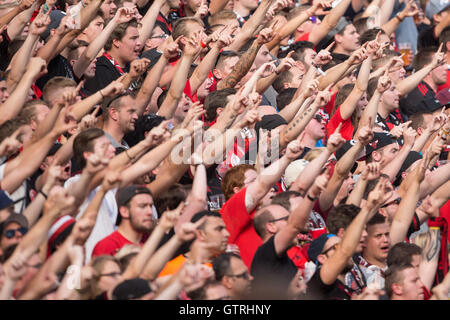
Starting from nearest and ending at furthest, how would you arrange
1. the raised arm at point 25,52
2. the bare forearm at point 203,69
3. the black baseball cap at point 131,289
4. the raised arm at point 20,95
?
the black baseball cap at point 131,289, the raised arm at point 20,95, the raised arm at point 25,52, the bare forearm at point 203,69

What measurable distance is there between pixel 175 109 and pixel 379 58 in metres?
3.28

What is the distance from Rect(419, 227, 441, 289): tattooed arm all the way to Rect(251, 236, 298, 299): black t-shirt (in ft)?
4.07

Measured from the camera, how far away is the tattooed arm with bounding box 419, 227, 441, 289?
25.0 feet

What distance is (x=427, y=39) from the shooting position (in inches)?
531

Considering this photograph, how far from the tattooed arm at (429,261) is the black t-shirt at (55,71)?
10.7ft

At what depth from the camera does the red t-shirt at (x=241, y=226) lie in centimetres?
753

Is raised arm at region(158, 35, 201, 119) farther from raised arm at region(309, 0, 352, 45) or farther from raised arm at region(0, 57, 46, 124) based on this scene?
raised arm at region(309, 0, 352, 45)

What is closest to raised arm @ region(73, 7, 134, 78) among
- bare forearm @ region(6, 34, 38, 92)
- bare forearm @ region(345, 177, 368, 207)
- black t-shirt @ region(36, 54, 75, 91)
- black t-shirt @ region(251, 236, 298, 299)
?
black t-shirt @ region(36, 54, 75, 91)

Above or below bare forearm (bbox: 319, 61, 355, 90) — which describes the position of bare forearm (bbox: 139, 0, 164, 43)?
above

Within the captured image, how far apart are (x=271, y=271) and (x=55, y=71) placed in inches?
119

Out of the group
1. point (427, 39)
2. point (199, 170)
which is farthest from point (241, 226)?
point (427, 39)

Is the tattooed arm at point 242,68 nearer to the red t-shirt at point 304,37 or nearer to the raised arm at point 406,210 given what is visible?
the raised arm at point 406,210

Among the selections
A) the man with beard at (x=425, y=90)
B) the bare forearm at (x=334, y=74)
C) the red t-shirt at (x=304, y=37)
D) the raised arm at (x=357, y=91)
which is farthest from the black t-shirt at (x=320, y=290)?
the red t-shirt at (x=304, y=37)

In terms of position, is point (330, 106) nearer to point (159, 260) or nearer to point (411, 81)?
point (411, 81)
